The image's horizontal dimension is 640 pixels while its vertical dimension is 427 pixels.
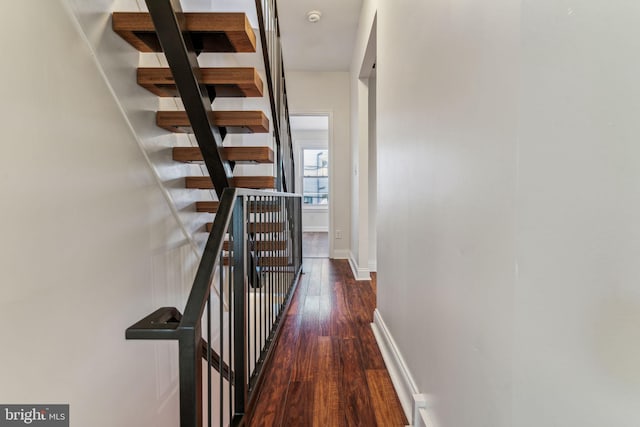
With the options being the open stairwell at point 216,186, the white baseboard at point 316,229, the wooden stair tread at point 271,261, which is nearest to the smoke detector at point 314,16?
the open stairwell at point 216,186

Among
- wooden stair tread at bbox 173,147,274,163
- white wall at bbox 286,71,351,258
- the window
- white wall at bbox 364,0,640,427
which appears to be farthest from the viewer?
the window

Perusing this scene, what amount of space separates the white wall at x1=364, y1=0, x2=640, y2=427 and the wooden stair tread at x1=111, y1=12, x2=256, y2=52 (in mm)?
831

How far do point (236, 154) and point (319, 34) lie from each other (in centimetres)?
241

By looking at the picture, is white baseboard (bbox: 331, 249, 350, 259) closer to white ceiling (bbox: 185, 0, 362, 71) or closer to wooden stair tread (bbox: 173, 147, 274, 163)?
white ceiling (bbox: 185, 0, 362, 71)

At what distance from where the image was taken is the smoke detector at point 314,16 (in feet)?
10.3

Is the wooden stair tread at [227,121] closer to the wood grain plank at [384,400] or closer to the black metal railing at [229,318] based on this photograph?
the black metal railing at [229,318]

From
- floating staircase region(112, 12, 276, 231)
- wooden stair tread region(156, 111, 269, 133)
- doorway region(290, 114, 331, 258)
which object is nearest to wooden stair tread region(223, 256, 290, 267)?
floating staircase region(112, 12, 276, 231)

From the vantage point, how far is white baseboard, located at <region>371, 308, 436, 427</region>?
1.14 meters

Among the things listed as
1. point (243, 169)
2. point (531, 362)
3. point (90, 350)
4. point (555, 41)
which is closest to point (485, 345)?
point (531, 362)

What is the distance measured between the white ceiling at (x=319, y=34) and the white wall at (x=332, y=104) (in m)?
0.13

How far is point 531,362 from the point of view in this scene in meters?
0.57

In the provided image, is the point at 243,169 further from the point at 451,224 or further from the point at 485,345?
the point at 485,345

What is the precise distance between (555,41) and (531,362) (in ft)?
1.84

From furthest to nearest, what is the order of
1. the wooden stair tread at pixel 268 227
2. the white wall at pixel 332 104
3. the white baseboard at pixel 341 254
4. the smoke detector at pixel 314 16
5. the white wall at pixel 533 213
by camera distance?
1. the white baseboard at pixel 341 254
2. the white wall at pixel 332 104
3. the smoke detector at pixel 314 16
4. the wooden stair tread at pixel 268 227
5. the white wall at pixel 533 213
